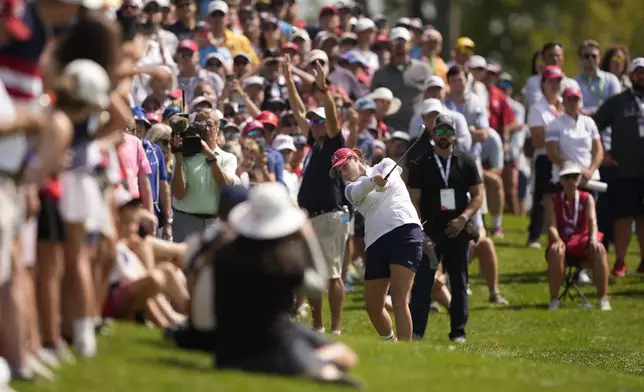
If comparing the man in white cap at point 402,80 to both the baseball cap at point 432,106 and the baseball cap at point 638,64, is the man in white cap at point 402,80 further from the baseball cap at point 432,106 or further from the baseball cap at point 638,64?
the baseball cap at point 638,64

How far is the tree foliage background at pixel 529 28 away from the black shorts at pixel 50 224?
5174 centimetres

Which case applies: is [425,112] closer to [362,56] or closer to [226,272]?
[362,56]

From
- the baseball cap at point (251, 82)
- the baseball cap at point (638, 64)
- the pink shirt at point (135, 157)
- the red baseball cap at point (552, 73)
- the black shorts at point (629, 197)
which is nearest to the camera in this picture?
the pink shirt at point (135, 157)

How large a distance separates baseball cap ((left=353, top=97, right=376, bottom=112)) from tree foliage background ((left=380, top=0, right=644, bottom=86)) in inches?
1575

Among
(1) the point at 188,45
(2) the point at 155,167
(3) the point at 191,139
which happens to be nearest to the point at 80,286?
(3) the point at 191,139

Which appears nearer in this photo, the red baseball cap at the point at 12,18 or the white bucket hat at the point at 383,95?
the red baseball cap at the point at 12,18

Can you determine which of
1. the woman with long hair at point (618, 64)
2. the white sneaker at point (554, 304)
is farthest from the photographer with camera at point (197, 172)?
the woman with long hair at point (618, 64)

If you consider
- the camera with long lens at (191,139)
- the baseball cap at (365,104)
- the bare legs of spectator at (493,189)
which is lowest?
the bare legs of spectator at (493,189)

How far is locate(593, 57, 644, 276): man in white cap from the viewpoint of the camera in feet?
72.8

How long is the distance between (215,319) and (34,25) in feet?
7.54

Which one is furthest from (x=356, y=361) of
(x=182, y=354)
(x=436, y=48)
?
(x=436, y=48)

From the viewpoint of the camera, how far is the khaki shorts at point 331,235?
17.2 meters

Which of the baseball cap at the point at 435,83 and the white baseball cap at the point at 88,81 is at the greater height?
the white baseball cap at the point at 88,81

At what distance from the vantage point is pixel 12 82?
1012 centimetres
